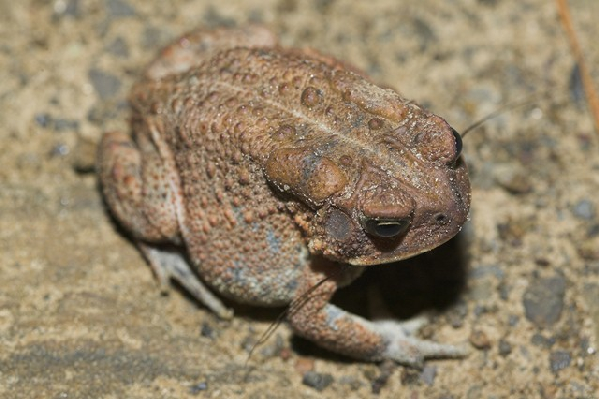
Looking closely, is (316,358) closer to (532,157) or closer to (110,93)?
(532,157)

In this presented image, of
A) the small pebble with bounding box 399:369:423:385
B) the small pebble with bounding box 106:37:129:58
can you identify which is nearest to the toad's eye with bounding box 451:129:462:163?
the small pebble with bounding box 399:369:423:385

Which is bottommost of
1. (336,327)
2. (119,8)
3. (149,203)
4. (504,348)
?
(504,348)

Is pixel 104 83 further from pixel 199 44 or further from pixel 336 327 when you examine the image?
pixel 336 327

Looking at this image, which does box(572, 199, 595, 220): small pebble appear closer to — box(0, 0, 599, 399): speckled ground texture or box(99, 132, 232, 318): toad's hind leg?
box(0, 0, 599, 399): speckled ground texture

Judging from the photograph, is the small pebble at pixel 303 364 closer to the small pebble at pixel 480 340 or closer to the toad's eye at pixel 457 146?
the small pebble at pixel 480 340

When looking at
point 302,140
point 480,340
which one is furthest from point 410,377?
point 302,140

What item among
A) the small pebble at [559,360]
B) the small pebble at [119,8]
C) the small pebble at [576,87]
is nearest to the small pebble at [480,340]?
the small pebble at [559,360]
